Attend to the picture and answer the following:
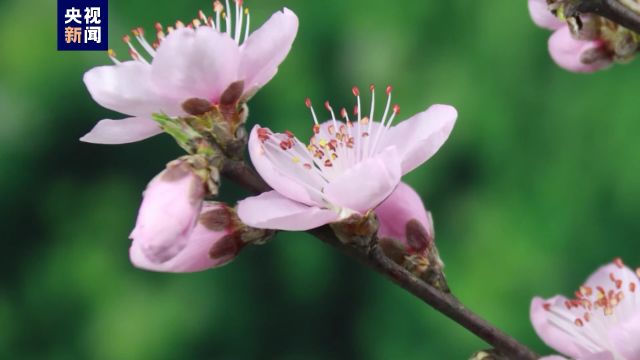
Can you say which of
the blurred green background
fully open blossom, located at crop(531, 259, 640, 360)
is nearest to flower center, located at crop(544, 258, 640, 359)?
fully open blossom, located at crop(531, 259, 640, 360)

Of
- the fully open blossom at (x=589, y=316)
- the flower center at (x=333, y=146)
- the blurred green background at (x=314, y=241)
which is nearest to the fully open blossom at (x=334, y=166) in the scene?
the flower center at (x=333, y=146)

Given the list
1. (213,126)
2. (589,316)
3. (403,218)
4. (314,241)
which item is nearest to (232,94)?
(213,126)

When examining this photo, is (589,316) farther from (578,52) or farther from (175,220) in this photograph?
(175,220)

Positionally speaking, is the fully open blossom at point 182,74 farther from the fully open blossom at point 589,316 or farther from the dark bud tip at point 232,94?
the fully open blossom at point 589,316

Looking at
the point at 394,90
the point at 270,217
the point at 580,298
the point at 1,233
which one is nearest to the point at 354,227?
the point at 270,217

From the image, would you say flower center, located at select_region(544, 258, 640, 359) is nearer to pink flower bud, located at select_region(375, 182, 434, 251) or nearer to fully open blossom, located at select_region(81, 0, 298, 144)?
pink flower bud, located at select_region(375, 182, 434, 251)

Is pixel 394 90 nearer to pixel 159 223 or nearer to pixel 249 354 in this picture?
pixel 249 354
